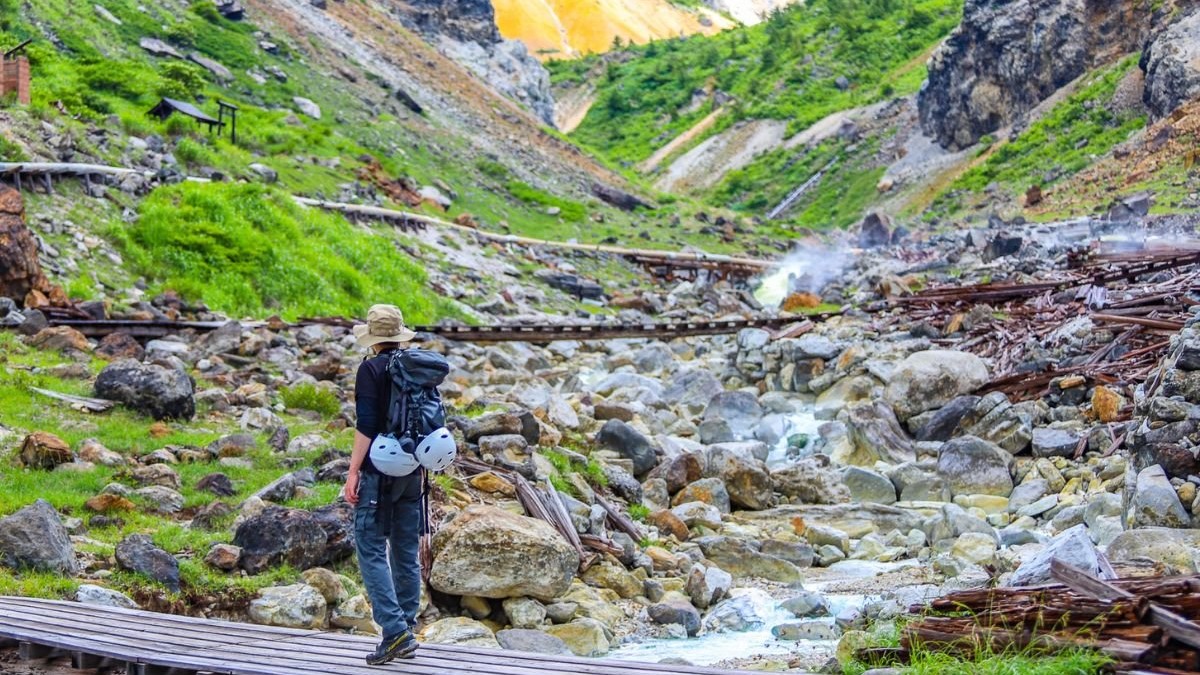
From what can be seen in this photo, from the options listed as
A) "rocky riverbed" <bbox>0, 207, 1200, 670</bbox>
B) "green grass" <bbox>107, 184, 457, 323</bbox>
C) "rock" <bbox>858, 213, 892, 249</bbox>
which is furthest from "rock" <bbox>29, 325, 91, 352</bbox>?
"rock" <bbox>858, 213, 892, 249</bbox>

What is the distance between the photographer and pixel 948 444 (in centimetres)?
1794

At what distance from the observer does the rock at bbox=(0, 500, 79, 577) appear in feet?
33.5

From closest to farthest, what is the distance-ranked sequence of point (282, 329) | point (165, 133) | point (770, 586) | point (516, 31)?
point (770, 586)
point (282, 329)
point (165, 133)
point (516, 31)

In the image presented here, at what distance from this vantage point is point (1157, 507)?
42.5ft

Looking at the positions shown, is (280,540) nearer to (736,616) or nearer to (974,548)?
(736,616)

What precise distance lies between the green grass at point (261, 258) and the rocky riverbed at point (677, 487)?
2.37m

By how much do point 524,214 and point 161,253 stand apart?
26336 millimetres

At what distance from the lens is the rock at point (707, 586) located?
41.3 ft

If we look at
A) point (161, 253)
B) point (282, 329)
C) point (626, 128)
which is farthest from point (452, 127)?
point (626, 128)

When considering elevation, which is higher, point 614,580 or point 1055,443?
point 1055,443

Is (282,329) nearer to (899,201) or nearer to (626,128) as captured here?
(899,201)

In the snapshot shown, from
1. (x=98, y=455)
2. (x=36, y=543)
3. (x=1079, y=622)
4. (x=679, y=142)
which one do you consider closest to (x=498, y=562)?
(x=36, y=543)

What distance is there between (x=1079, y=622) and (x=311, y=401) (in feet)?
45.0

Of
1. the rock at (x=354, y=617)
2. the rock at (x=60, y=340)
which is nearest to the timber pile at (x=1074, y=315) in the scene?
the rock at (x=354, y=617)
